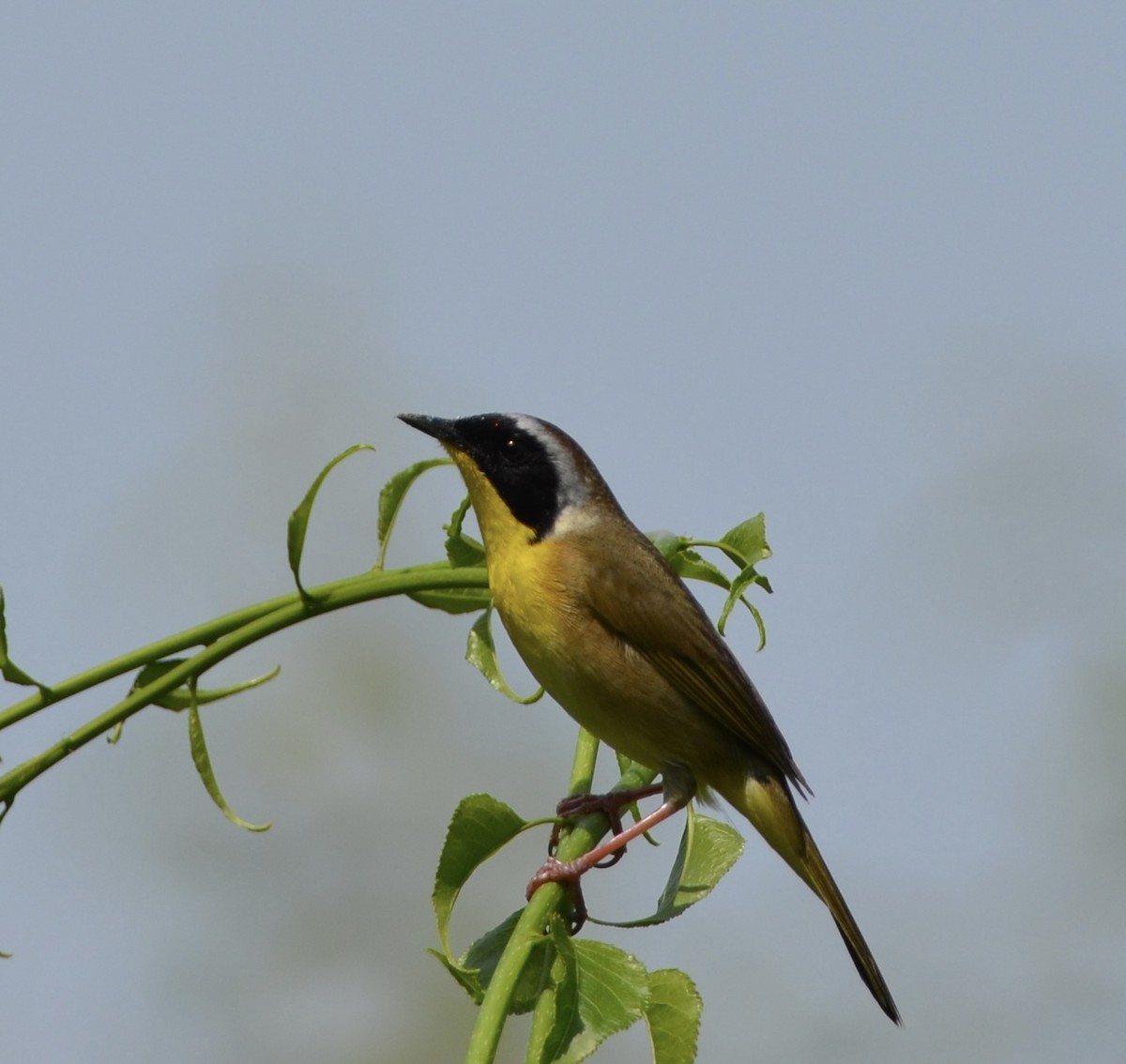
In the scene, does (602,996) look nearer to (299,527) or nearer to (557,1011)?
(557,1011)

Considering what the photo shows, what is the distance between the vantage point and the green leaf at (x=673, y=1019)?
2195 millimetres

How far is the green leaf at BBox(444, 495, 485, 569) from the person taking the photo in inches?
124

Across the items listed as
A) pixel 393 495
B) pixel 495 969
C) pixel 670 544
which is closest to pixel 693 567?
pixel 670 544

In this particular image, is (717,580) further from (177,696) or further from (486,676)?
(177,696)

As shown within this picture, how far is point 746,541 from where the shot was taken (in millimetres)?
2992

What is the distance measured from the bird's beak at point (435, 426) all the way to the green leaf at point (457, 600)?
68 cm

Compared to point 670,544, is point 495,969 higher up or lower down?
lower down

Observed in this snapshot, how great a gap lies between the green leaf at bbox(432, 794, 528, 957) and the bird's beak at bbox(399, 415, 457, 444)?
61.9 inches

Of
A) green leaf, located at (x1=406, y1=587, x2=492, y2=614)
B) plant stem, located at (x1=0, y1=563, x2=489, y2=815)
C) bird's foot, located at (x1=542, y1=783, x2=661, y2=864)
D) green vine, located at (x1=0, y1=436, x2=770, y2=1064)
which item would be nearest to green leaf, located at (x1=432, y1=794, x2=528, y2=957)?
green vine, located at (x1=0, y1=436, x2=770, y2=1064)

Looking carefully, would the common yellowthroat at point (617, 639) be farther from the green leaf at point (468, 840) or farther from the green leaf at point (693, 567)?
the green leaf at point (468, 840)

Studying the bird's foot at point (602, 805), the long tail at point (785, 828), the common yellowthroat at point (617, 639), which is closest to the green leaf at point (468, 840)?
the bird's foot at point (602, 805)

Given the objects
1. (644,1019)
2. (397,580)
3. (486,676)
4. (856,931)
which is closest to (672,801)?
(856,931)

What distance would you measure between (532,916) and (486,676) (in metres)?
1.03

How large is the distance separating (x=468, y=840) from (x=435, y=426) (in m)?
1.72
